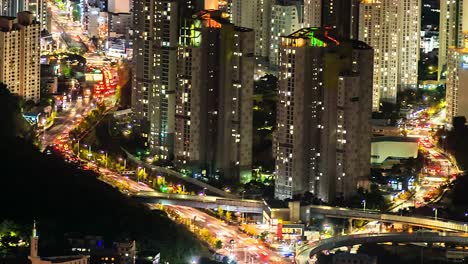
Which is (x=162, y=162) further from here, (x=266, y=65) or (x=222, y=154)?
(x=266, y=65)

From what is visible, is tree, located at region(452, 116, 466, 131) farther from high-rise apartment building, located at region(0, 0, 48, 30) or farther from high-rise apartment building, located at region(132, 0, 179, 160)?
high-rise apartment building, located at region(0, 0, 48, 30)

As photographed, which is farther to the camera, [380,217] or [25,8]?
[25,8]

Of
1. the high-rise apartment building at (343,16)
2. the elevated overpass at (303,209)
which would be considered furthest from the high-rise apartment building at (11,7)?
the elevated overpass at (303,209)

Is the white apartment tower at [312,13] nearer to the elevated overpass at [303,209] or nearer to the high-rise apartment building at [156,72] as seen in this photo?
the high-rise apartment building at [156,72]

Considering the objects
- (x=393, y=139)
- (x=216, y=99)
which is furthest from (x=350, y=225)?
(x=393, y=139)

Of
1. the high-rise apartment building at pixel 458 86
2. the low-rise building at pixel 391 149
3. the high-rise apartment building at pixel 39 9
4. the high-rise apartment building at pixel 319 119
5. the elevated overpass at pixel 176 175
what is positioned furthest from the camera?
the high-rise apartment building at pixel 39 9

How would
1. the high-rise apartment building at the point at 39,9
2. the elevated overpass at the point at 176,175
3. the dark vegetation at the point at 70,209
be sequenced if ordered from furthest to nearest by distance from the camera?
the high-rise apartment building at the point at 39,9 < the elevated overpass at the point at 176,175 < the dark vegetation at the point at 70,209

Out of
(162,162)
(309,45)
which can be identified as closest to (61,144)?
(162,162)

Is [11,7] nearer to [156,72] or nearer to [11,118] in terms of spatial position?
[156,72]
